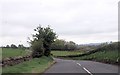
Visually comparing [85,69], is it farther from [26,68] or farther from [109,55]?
[109,55]

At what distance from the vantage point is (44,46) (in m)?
64.3

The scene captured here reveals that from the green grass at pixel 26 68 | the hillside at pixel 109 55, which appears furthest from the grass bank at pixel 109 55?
the green grass at pixel 26 68

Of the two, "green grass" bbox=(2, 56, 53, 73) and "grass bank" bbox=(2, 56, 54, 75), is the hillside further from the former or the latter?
"green grass" bbox=(2, 56, 53, 73)

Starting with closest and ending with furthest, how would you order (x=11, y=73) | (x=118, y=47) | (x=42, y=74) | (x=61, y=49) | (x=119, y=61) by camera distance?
(x=11, y=73)
(x=42, y=74)
(x=119, y=61)
(x=118, y=47)
(x=61, y=49)

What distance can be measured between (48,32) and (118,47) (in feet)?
51.1

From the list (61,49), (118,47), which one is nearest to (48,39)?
(118,47)

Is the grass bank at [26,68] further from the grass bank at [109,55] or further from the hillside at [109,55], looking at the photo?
the hillside at [109,55]

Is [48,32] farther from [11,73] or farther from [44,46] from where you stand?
[11,73]

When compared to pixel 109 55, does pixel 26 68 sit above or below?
below

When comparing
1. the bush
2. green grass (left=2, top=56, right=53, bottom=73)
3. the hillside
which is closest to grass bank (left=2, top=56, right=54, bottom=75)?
green grass (left=2, top=56, right=53, bottom=73)

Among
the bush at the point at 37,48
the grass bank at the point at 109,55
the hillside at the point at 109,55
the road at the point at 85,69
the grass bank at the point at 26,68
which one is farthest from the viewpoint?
the bush at the point at 37,48

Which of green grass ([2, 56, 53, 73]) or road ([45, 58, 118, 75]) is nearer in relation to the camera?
green grass ([2, 56, 53, 73])

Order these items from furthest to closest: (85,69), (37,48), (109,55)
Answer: (37,48), (109,55), (85,69)

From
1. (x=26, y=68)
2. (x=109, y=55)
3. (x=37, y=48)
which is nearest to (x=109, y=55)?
(x=109, y=55)
